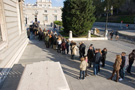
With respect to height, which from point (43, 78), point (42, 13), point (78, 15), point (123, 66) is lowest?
point (123, 66)

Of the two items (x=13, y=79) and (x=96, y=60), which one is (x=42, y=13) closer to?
(x=13, y=79)

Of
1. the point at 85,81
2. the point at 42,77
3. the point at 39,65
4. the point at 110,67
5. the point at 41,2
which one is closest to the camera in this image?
the point at 42,77

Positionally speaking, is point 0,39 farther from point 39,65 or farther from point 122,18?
point 122,18

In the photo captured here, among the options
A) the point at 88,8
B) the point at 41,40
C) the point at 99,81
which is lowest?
the point at 99,81

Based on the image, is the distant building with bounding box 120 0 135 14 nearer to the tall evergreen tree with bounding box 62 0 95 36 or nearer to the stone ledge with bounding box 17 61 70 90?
the tall evergreen tree with bounding box 62 0 95 36

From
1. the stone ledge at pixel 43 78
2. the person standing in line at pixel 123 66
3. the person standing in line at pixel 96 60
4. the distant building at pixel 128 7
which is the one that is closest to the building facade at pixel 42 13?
the distant building at pixel 128 7

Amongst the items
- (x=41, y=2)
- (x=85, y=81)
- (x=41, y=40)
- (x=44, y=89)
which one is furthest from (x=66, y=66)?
(x=41, y=2)

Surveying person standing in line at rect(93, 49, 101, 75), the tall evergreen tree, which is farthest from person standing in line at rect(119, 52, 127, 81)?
the tall evergreen tree

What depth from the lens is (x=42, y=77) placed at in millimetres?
3969

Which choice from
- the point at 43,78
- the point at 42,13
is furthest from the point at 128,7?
the point at 43,78

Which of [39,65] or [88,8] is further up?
[88,8]

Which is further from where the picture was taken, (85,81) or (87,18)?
(87,18)

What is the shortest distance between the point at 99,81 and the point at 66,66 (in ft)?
8.67

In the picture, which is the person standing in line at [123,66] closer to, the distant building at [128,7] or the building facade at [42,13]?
the building facade at [42,13]
